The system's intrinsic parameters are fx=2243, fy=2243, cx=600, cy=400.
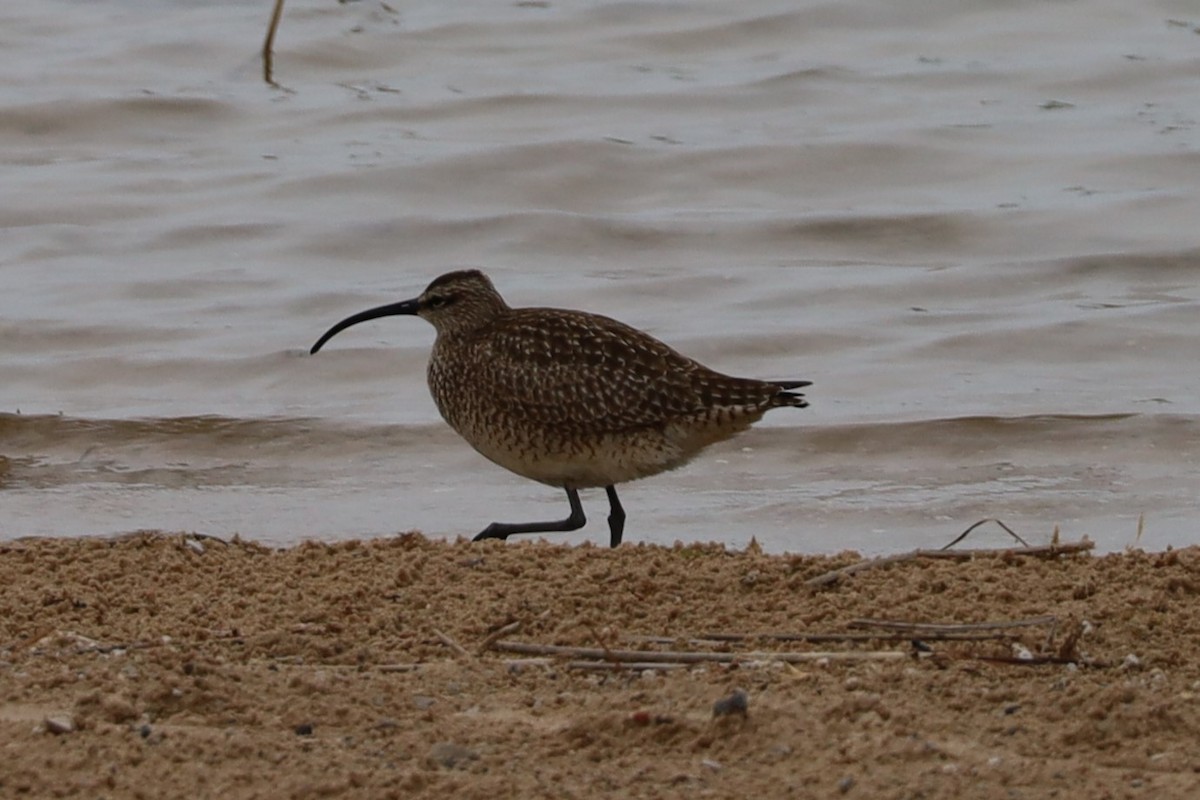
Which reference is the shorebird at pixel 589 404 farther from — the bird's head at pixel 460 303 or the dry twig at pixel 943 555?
the dry twig at pixel 943 555

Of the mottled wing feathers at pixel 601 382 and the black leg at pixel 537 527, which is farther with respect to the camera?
the mottled wing feathers at pixel 601 382

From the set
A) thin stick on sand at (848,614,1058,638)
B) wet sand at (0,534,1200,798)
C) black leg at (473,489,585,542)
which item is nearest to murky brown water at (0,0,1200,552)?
black leg at (473,489,585,542)

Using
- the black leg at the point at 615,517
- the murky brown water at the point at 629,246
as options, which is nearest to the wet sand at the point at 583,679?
the black leg at the point at 615,517

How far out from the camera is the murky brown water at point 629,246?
32.9 feet

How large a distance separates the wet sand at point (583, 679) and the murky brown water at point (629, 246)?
101 inches

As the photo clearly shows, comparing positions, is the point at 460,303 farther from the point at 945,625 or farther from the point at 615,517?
the point at 945,625

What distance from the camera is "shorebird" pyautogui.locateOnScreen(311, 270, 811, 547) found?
8.09 meters

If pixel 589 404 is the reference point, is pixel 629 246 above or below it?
below

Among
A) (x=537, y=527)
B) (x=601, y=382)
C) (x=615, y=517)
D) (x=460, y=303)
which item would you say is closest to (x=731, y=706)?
(x=537, y=527)

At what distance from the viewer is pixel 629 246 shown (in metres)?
14.3

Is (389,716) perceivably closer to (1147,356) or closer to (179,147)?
(1147,356)

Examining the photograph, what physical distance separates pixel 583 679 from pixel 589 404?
107 inches

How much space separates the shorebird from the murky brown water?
0.94 meters

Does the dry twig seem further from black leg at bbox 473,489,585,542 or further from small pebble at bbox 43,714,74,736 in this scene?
small pebble at bbox 43,714,74,736
